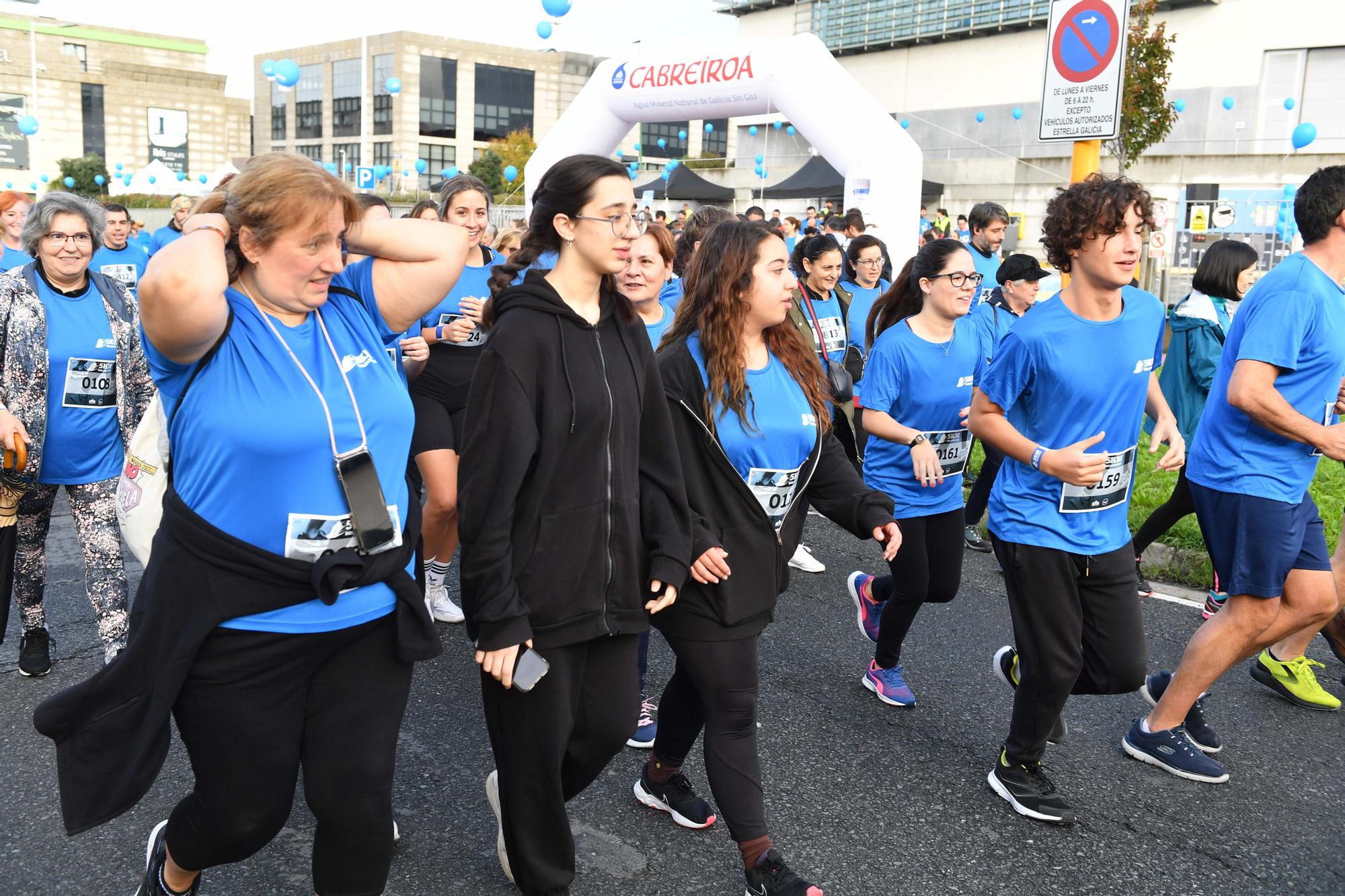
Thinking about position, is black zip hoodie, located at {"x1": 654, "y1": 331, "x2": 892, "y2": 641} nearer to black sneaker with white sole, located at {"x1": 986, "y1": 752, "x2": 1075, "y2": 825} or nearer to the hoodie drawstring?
the hoodie drawstring

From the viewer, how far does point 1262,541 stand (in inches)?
152

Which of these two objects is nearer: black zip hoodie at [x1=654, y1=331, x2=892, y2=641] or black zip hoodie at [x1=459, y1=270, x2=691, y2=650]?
black zip hoodie at [x1=459, y1=270, x2=691, y2=650]

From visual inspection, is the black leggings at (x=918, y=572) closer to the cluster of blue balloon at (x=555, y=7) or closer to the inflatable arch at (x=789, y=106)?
the inflatable arch at (x=789, y=106)

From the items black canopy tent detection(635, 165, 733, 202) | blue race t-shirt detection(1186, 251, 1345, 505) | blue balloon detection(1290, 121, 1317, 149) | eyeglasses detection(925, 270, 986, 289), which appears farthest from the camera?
black canopy tent detection(635, 165, 733, 202)

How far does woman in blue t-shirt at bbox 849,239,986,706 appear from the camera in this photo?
4559mm

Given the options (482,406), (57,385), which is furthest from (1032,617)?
(57,385)

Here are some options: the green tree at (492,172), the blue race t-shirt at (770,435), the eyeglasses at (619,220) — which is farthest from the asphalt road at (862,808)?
the green tree at (492,172)

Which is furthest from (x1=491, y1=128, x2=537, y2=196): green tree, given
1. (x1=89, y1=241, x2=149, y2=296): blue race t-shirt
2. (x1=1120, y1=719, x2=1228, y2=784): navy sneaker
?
(x1=1120, y1=719, x2=1228, y2=784): navy sneaker

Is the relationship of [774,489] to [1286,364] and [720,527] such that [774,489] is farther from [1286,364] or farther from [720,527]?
[1286,364]

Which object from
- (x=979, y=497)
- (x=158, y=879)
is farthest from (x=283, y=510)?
(x=979, y=497)

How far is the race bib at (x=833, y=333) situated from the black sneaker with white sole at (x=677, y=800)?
330 cm

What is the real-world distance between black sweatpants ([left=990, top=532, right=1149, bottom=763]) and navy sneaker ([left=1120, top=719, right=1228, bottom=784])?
17.9 inches

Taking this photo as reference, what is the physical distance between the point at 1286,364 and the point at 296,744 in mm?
3275

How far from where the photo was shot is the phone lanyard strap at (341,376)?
96.5 inches
